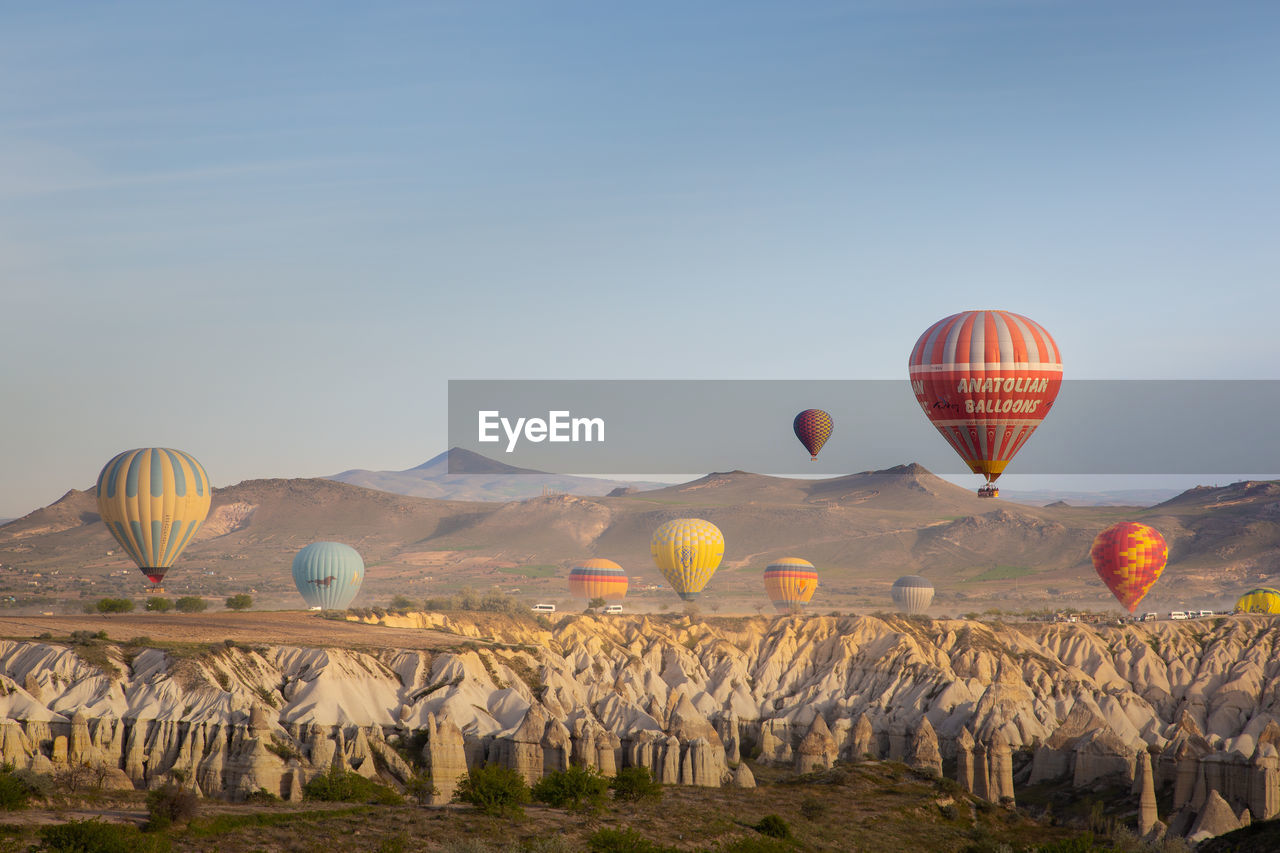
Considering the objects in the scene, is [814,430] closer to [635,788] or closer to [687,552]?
[687,552]

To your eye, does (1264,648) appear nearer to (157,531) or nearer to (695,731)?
(695,731)

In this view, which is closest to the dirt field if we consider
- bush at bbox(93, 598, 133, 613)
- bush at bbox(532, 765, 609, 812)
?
bush at bbox(93, 598, 133, 613)

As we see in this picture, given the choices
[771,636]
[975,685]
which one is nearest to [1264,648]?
[975,685]

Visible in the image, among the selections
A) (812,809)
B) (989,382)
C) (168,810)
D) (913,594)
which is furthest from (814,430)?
(168,810)

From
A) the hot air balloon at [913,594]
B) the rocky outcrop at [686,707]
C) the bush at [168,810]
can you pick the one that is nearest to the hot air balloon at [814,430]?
the hot air balloon at [913,594]

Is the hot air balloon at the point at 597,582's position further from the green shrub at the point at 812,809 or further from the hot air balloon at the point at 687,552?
the green shrub at the point at 812,809

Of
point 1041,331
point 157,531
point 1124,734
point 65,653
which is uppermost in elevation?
point 1041,331

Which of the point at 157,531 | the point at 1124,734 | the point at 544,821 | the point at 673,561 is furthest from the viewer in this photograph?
the point at 673,561

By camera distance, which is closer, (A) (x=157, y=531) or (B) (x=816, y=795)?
(B) (x=816, y=795)
